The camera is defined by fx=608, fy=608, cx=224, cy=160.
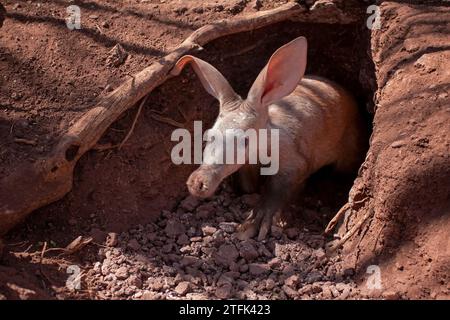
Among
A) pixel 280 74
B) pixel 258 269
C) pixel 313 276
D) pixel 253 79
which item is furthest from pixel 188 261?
pixel 253 79

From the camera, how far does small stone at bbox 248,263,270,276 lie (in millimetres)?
4508

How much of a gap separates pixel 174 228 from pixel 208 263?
19.9 inches

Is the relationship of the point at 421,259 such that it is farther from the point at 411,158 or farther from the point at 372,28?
the point at 372,28

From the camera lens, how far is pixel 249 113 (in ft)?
16.0

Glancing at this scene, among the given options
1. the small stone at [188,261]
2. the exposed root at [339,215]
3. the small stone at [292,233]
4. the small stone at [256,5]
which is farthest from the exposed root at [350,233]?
→ the small stone at [256,5]

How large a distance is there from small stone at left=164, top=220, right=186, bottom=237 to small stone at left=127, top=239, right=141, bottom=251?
30cm

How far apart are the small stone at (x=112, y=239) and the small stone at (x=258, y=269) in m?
1.03

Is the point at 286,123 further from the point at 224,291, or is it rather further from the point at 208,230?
the point at 224,291

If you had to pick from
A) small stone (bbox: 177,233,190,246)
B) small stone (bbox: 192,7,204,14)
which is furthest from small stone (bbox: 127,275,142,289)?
small stone (bbox: 192,7,204,14)

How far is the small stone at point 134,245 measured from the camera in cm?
462

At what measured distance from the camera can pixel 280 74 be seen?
4852 mm

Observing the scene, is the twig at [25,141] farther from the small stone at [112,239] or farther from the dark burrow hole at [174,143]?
the small stone at [112,239]
